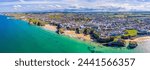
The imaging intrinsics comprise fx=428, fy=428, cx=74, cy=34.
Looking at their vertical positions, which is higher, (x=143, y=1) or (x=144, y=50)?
(x=143, y=1)

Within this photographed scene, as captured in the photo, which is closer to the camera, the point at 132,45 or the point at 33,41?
the point at 132,45

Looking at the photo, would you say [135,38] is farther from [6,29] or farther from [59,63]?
[6,29]

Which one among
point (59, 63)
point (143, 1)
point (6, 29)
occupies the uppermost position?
point (143, 1)

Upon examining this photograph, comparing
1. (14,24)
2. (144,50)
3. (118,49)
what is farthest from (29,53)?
(144,50)

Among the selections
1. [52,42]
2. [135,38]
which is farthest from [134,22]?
[52,42]

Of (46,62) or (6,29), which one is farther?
(6,29)

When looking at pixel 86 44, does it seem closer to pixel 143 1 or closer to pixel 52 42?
pixel 52 42
